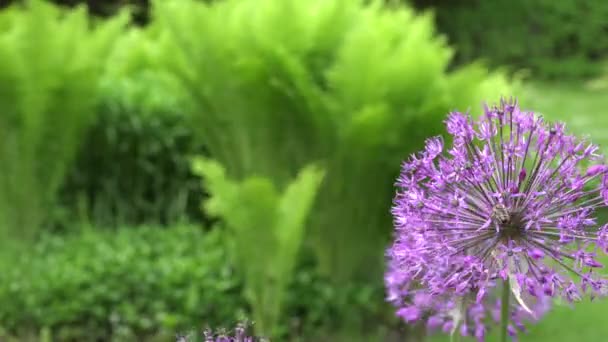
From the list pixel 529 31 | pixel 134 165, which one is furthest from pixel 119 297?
pixel 529 31

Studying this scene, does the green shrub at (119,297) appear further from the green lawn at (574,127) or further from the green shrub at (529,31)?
the green shrub at (529,31)

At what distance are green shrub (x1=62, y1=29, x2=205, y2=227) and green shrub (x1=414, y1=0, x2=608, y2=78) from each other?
1189 centimetres

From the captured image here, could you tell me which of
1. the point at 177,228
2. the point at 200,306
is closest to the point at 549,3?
the point at 177,228

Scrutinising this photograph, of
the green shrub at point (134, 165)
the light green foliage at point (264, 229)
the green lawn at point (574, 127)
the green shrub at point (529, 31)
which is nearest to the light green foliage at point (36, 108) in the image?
the green shrub at point (134, 165)

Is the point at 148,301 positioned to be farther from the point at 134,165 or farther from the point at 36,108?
the point at 134,165

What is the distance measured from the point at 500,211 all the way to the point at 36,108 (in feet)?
15.0

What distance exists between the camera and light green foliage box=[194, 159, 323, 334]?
4.42 m

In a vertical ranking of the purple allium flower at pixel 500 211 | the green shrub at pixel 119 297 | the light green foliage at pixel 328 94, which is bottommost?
the purple allium flower at pixel 500 211

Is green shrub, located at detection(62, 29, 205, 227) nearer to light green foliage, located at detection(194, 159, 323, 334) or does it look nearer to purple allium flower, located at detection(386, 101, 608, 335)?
light green foliage, located at detection(194, 159, 323, 334)

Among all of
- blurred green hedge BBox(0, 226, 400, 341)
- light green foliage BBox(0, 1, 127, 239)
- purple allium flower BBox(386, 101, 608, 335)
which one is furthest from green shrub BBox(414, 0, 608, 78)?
purple allium flower BBox(386, 101, 608, 335)

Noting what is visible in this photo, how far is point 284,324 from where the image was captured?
4898 mm

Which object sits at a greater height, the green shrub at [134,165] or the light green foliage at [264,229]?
the green shrub at [134,165]

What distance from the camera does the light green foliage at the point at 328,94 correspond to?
15.8 ft

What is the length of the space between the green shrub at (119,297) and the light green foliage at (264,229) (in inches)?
14.7
